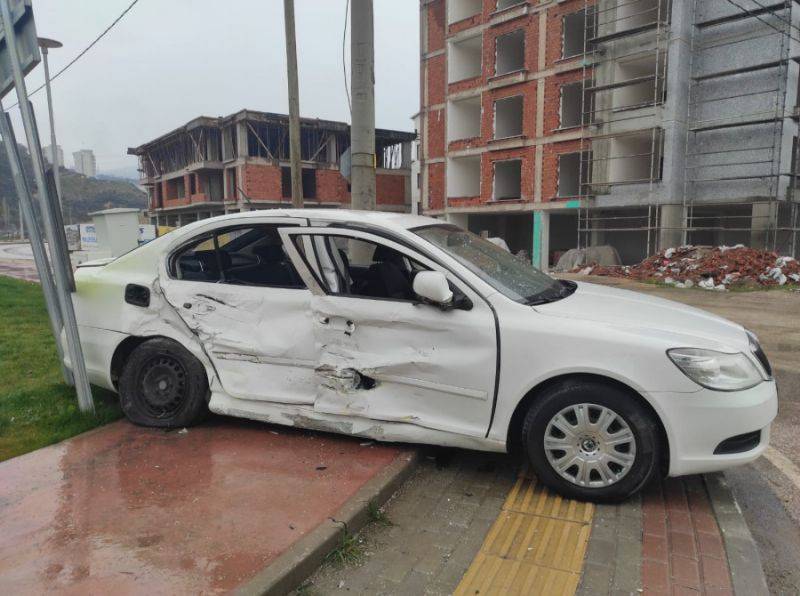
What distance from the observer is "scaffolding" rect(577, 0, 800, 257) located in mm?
19969

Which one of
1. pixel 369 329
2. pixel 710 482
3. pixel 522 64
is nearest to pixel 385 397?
pixel 369 329

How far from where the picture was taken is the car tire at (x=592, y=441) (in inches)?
124

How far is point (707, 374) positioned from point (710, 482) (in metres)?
0.90

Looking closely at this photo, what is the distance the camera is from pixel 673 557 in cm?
278

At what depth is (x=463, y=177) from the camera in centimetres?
3148

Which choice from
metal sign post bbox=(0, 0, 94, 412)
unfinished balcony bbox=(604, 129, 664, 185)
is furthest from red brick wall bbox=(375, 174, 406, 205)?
metal sign post bbox=(0, 0, 94, 412)

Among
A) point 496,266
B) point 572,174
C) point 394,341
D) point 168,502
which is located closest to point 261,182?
point 572,174

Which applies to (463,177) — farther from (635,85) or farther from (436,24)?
(635,85)

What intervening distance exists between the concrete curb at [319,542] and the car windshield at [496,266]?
4.28 feet

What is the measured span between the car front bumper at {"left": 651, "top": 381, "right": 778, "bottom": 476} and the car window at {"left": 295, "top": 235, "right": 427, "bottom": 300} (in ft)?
5.50

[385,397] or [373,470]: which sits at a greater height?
[385,397]

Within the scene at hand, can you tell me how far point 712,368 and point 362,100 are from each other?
4964 millimetres

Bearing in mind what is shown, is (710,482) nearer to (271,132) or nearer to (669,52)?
(669,52)

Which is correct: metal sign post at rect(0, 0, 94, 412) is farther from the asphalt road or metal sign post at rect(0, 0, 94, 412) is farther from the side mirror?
the asphalt road
